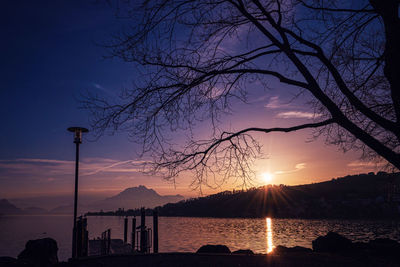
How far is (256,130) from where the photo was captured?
772 cm

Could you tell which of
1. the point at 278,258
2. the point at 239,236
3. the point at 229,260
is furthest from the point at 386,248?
the point at 239,236

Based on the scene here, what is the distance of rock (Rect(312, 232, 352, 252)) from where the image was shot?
41.8 ft

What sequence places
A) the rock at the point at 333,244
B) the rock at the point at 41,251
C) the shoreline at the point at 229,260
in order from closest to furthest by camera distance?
the shoreline at the point at 229,260 → the rock at the point at 333,244 → the rock at the point at 41,251

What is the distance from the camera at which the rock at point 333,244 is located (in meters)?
12.7

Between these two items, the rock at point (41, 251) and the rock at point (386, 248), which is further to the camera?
the rock at point (41, 251)

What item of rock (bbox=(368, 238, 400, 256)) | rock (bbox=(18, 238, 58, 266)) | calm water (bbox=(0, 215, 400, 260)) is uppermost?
rock (bbox=(368, 238, 400, 256))

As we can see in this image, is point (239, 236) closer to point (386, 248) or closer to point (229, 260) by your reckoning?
point (386, 248)

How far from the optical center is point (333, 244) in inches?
508

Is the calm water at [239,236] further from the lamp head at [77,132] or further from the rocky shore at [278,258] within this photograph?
the lamp head at [77,132]

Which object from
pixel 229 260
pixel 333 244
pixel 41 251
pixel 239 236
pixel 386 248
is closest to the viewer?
pixel 229 260

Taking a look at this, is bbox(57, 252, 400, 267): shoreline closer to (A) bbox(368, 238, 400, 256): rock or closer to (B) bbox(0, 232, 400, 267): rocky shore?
(B) bbox(0, 232, 400, 267): rocky shore

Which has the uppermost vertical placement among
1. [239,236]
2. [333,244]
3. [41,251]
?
[333,244]

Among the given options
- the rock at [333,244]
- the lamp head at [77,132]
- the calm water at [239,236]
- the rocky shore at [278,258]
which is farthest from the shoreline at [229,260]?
the calm water at [239,236]

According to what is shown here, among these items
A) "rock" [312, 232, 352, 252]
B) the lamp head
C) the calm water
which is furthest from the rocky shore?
the calm water
